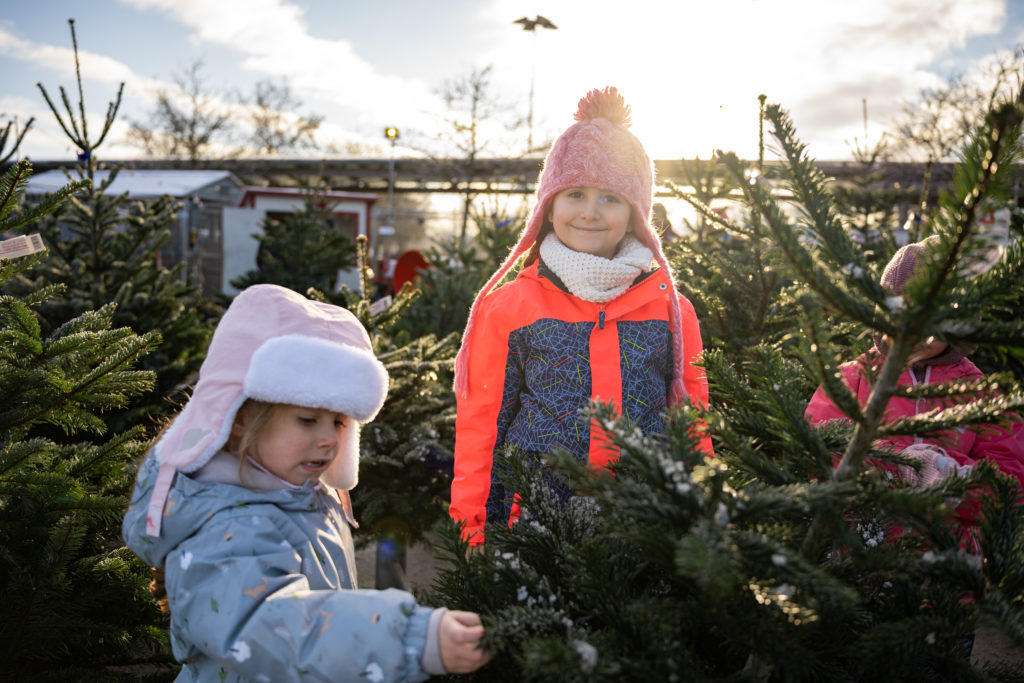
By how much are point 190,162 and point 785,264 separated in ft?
104

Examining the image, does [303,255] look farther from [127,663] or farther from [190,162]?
[190,162]

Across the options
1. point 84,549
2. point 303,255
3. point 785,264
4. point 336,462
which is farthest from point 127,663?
point 303,255

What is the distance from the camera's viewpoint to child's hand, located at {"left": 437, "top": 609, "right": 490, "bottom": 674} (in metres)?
1.08

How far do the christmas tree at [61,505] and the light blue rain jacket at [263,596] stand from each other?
760 mm

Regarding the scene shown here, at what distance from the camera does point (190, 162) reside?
28391 mm

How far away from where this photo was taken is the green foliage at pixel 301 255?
7.84 meters

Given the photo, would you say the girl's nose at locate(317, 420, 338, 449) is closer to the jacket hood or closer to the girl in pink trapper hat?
the girl in pink trapper hat

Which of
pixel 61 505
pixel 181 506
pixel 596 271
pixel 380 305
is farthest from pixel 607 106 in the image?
pixel 61 505

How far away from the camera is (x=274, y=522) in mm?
1445

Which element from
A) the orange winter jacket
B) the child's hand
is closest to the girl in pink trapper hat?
the child's hand

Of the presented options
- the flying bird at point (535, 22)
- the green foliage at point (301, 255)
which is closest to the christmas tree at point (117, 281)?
the green foliage at point (301, 255)

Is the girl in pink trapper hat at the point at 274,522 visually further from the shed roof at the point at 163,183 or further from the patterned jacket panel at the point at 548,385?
the shed roof at the point at 163,183

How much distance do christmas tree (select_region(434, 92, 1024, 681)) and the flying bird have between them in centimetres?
1894

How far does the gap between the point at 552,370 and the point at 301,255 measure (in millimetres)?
6321
